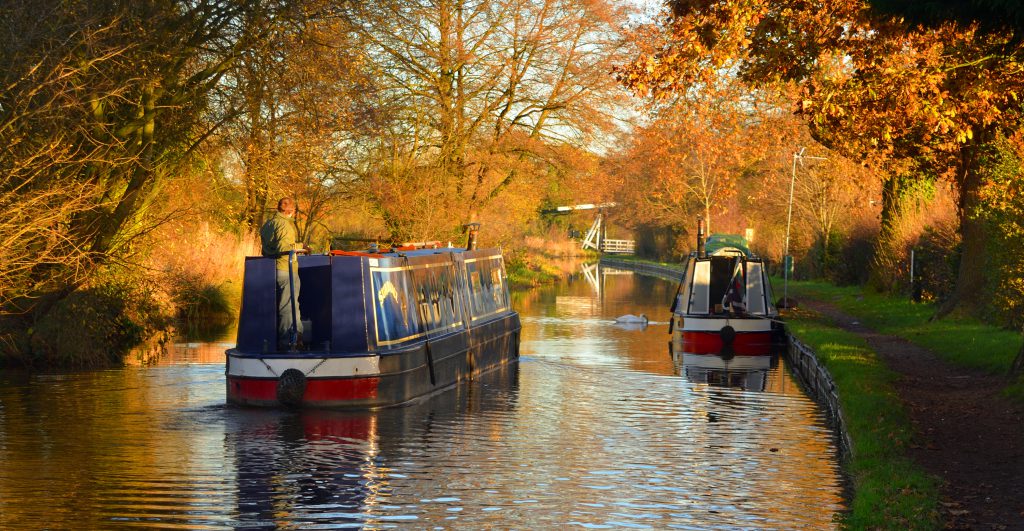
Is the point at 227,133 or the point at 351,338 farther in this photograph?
the point at 227,133

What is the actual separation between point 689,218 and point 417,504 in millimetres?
63772

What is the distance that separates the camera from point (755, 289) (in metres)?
27.9

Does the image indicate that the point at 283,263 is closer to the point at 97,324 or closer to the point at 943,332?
the point at 97,324

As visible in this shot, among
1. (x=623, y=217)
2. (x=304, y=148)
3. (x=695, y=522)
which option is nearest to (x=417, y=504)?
(x=695, y=522)

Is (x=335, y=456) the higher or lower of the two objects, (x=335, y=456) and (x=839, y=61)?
the lower

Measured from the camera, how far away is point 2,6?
711 inches

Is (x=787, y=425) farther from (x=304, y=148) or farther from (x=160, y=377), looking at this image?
(x=304, y=148)

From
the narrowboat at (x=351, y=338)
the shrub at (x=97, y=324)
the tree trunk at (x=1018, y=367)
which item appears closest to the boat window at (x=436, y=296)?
the narrowboat at (x=351, y=338)

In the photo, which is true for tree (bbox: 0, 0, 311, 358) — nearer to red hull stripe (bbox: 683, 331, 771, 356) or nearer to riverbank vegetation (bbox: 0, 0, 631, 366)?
riverbank vegetation (bbox: 0, 0, 631, 366)

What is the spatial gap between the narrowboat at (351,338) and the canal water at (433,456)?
0.32m

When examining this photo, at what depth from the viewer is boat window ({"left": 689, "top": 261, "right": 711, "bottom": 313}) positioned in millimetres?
27812

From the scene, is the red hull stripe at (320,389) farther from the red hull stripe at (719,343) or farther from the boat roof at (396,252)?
the red hull stripe at (719,343)

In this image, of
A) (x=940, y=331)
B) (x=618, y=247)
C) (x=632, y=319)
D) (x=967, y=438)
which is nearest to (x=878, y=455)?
(x=967, y=438)

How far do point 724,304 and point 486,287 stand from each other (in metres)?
6.73
